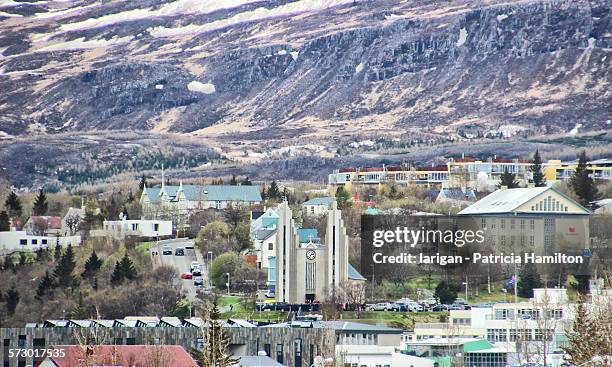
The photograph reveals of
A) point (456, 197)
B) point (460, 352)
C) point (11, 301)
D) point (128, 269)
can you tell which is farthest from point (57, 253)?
point (460, 352)

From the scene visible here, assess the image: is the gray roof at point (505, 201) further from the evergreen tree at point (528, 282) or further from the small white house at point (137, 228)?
the small white house at point (137, 228)

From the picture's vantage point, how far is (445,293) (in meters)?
133

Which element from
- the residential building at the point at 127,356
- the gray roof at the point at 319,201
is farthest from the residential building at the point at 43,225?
the residential building at the point at 127,356

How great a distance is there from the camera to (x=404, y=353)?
95.8 m

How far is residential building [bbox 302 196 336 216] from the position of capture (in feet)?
588

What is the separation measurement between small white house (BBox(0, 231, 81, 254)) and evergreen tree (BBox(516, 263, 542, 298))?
42.9 meters

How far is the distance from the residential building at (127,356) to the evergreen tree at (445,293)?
4526cm

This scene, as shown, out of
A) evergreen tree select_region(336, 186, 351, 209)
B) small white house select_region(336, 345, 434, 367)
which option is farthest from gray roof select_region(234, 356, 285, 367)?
evergreen tree select_region(336, 186, 351, 209)

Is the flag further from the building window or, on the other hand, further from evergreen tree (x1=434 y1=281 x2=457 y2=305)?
the building window

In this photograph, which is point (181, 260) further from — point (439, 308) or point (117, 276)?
point (439, 308)

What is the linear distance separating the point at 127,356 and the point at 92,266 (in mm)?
65668

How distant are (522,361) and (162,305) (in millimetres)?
44737

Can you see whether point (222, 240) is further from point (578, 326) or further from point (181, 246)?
point (578, 326)

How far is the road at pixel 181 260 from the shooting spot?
146 meters
